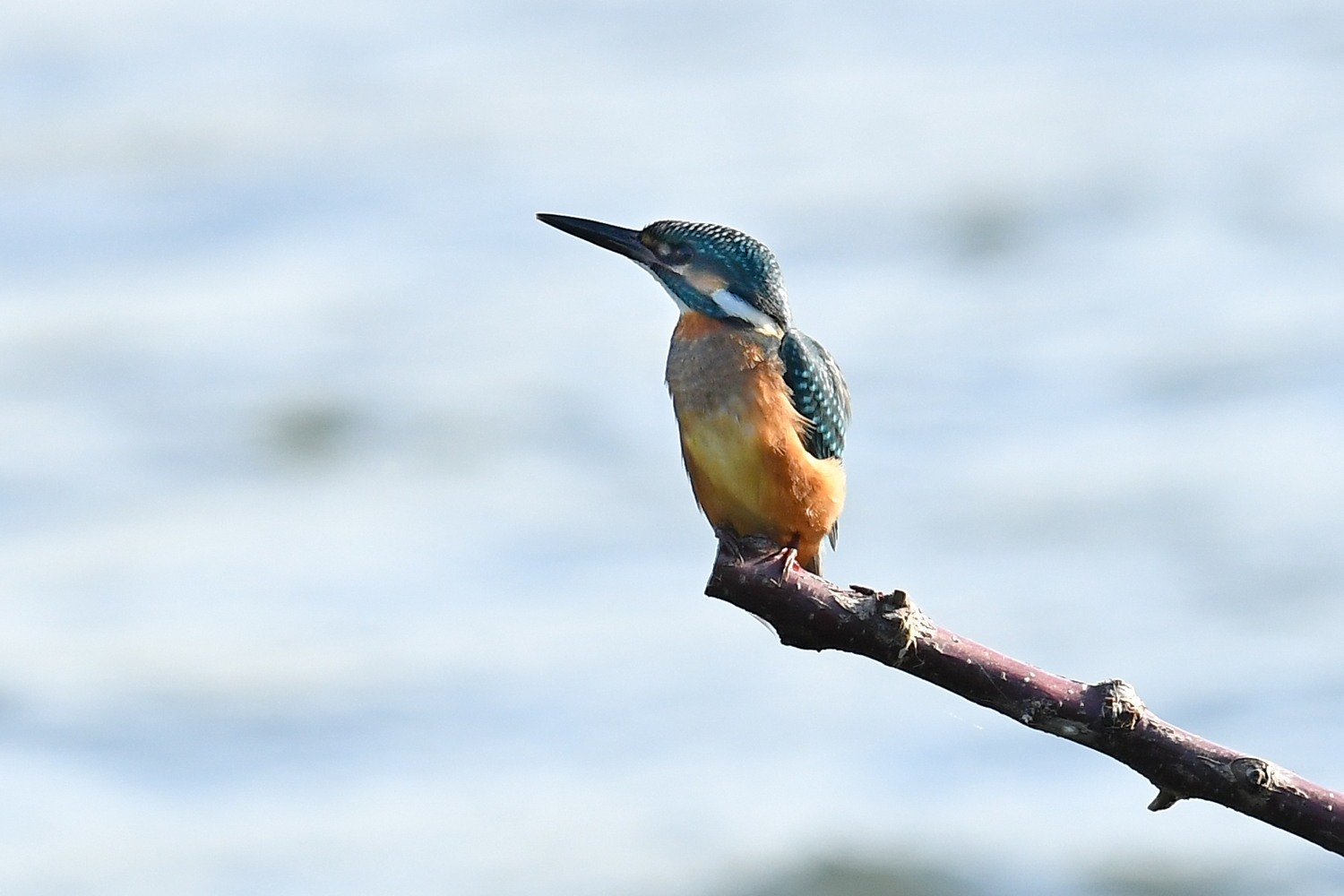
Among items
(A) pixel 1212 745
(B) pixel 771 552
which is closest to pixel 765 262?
(B) pixel 771 552

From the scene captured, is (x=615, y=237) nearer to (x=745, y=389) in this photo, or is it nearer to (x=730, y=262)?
(x=730, y=262)

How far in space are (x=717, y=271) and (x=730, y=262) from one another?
0.10 feet

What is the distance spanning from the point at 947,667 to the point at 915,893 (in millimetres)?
7628

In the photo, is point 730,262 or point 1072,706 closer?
point 1072,706

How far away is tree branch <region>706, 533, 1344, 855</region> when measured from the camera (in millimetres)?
2012

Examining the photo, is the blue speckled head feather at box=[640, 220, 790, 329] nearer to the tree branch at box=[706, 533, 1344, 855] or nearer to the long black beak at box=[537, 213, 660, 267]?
the long black beak at box=[537, 213, 660, 267]

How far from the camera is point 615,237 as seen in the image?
3.43 m

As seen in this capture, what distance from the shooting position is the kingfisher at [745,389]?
3209 mm

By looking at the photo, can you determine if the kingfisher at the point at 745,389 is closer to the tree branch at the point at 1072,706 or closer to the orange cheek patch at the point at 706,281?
the orange cheek patch at the point at 706,281

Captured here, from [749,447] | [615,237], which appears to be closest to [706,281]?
[615,237]

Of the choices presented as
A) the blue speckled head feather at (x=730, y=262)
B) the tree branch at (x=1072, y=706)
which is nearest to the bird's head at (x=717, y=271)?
the blue speckled head feather at (x=730, y=262)

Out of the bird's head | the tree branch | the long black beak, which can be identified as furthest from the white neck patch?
the tree branch

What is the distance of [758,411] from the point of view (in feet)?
10.6

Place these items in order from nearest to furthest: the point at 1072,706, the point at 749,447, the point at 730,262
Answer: the point at 1072,706 < the point at 749,447 < the point at 730,262
